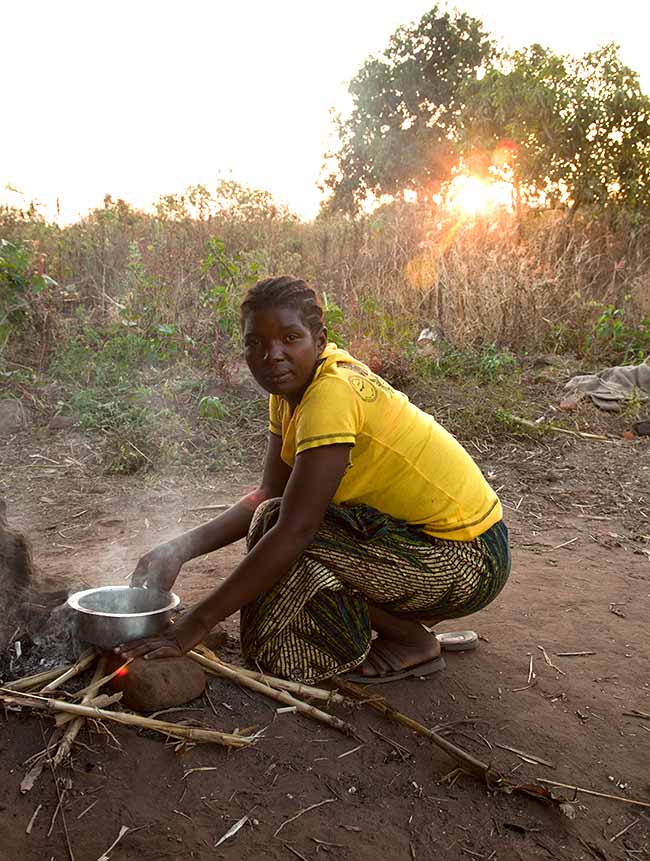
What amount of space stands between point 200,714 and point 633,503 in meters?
3.03

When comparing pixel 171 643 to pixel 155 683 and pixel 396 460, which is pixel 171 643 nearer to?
pixel 155 683

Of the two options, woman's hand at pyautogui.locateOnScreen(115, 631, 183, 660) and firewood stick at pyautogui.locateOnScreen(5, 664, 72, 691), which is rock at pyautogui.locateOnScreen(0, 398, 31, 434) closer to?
firewood stick at pyautogui.locateOnScreen(5, 664, 72, 691)

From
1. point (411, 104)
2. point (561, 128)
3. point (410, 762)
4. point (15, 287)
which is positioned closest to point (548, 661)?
point (410, 762)

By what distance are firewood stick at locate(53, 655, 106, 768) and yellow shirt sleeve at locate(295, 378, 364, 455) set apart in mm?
769

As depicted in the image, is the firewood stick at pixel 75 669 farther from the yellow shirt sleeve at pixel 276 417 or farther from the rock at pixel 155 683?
the yellow shirt sleeve at pixel 276 417

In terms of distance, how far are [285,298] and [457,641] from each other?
1289 mm

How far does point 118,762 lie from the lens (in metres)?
1.66

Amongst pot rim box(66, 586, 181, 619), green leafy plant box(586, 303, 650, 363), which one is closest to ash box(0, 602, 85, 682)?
pot rim box(66, 586, 181, 619)

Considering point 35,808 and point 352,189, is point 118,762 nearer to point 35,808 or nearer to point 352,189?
point 35,808

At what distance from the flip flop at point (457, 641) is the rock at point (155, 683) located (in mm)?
880

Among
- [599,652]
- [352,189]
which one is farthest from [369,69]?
[599,652]

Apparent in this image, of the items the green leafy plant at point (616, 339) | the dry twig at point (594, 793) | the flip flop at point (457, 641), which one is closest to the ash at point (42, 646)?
the flip flop at point (457, 641)

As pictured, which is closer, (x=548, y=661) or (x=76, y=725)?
(x=76, y=725)

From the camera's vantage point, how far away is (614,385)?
5.81m
